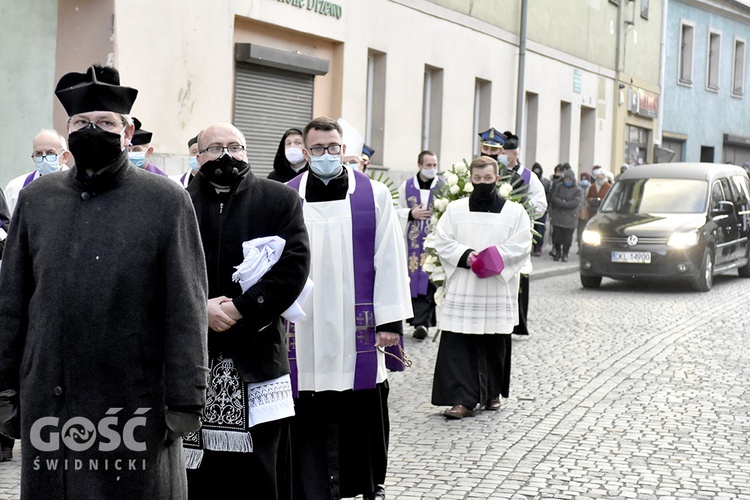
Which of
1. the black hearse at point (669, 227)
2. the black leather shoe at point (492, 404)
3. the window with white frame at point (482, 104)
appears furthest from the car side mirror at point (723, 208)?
the black leather shoe at point (492, 404)

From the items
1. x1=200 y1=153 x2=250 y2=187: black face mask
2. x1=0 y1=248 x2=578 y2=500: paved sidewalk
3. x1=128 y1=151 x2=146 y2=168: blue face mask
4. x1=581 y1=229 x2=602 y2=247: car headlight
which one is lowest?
x1=0 y1=248 x2=578 y2=500: paved sidewalk

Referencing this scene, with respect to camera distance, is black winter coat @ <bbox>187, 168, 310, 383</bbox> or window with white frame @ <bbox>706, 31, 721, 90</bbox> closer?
black winter coat @ <bbox>187, 168, 310, 383</bbox>

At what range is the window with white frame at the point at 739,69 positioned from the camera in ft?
149

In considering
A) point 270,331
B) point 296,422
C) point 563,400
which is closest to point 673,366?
point 563,400

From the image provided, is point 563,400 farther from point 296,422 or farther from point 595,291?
point 595,291

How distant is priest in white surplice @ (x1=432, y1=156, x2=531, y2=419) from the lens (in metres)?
Result: 9.18

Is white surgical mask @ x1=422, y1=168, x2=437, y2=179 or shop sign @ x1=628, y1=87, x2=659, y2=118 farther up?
shop sign @ x1=628, y1=87, x2=659, y2=118

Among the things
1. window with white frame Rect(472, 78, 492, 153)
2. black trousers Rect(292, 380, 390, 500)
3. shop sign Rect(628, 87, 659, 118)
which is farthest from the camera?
shop sign Rect(628, 87, 659, 118)

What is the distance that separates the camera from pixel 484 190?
941cm

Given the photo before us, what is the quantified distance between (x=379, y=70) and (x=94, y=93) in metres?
17.8

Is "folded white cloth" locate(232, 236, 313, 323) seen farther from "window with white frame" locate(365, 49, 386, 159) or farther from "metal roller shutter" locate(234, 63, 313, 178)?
"window with white frame" locate(365, 49, 386, 159)

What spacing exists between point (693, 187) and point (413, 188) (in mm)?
7593

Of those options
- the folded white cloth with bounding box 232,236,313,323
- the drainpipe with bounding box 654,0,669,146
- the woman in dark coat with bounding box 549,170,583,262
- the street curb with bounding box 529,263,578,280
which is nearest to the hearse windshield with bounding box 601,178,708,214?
the street curb with bounding box 529,263,578,280

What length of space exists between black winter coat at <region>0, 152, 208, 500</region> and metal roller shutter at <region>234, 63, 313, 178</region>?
45.0ft
